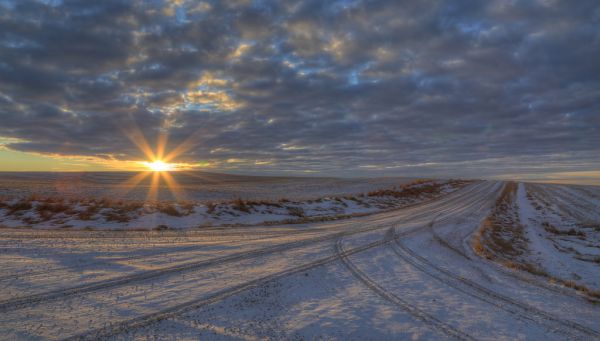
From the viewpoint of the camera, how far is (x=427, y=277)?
836 cm

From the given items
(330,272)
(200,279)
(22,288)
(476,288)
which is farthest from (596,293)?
(22,288)

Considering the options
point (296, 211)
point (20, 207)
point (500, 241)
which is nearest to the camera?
point (500, 241)

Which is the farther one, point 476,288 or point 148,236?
point 148,236

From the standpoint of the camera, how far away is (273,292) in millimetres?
6879

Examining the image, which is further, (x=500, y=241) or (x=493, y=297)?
(x=500, y=241)

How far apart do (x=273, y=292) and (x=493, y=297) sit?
17.3 feet

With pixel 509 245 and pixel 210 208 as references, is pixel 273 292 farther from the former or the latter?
pixel 210 208

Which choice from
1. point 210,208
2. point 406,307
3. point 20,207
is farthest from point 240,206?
point 406,307

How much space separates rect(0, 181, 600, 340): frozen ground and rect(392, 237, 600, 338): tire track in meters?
0.04

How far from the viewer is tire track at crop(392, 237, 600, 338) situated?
19.0 ft

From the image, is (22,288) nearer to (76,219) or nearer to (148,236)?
(148,236)

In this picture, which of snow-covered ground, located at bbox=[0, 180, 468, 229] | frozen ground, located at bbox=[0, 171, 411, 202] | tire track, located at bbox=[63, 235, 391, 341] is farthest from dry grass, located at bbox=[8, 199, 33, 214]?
tire track, located at bbox=[63, 235, 391, 341]

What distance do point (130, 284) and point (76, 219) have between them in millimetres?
12657

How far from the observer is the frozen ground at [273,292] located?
5219mm
